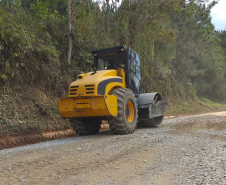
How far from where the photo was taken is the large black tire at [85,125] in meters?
7.55

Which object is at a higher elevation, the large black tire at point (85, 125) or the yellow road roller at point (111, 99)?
the yellow road roller at point (111, 99)

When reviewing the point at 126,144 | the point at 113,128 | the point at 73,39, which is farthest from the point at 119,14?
the point at 126,144

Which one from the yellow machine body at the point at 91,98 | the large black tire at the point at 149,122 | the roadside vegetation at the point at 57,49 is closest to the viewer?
the yellow machine body at the point at 91,98

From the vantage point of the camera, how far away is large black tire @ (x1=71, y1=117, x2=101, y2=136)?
7.55m

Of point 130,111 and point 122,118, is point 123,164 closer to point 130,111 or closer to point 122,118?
point 122,118

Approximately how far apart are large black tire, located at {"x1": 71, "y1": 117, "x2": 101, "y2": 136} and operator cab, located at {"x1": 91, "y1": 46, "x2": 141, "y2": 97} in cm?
172

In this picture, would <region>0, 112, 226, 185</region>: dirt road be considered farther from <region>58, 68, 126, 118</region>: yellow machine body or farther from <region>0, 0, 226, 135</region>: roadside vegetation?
<region>0, 0, 226, 135</region>: roadside vegetation

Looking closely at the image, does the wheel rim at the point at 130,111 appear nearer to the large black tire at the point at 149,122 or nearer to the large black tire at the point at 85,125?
the large black tire at the point at 85,125

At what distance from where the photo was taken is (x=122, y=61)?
26.0 ft

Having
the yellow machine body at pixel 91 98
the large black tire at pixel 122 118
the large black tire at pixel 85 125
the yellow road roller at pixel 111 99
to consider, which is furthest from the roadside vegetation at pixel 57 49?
the large black tire at pixel 122 118

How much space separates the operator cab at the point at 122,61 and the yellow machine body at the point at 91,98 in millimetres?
956

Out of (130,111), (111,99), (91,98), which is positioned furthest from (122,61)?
(91,98)

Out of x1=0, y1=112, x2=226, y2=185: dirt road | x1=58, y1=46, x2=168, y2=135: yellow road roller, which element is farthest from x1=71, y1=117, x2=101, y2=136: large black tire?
x1=0, y1=112, x2=226, y2=185: dirt road

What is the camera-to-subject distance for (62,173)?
341cm
